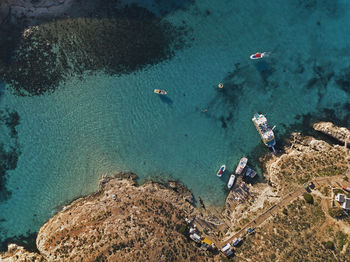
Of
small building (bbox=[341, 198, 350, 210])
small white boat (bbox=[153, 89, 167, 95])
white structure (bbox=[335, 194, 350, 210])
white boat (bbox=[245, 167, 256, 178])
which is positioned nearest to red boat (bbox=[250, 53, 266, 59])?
small white boat (bbox=[153, 89, 167, 95])

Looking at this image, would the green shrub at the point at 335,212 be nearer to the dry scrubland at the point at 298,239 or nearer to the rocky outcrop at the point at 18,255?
the dry scrubland at the point at 298,239

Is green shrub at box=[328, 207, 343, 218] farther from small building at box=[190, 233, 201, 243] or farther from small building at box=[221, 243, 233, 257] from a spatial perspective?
small building at box=[190, 233, 201, 243]

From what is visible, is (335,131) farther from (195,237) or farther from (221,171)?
(195,237)

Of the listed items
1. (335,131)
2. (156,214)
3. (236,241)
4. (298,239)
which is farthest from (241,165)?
(335,131)

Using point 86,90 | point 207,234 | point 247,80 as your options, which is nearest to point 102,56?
point 86,90

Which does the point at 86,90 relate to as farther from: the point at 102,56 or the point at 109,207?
the point at 109,207
